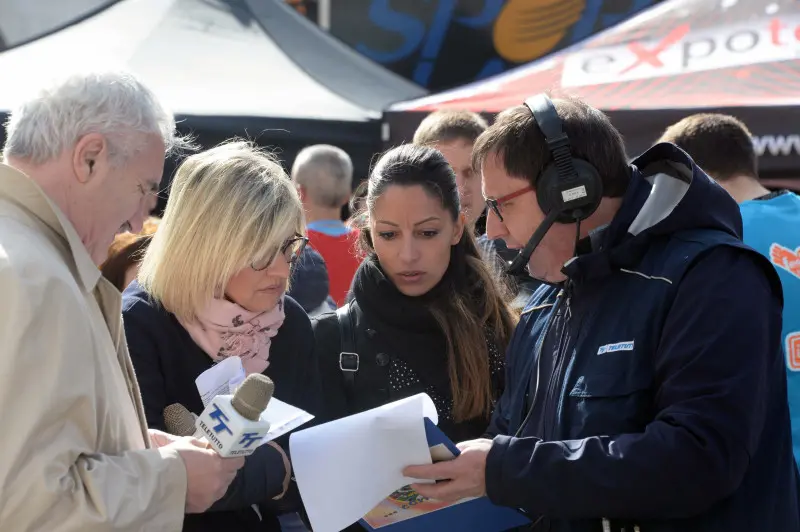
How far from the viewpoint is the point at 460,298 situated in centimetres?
291

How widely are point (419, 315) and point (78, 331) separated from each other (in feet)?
4.53

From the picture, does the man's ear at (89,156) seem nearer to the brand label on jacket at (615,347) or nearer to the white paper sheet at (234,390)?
the white paper sheet at (234,390)

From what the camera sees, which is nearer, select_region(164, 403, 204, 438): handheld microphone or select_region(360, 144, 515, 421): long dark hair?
select_region(164, 403, 204, 438): handheld microphone

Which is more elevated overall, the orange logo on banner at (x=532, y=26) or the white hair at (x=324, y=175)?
the orange logo on banner at (x=532, y=26)

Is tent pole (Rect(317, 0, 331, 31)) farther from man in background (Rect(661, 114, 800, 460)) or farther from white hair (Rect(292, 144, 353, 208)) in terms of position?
man in background (Rect(661, 114, 800, 460))

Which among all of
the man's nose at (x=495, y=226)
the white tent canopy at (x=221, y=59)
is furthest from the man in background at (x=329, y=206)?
the man's nose at (x=495, y=226)

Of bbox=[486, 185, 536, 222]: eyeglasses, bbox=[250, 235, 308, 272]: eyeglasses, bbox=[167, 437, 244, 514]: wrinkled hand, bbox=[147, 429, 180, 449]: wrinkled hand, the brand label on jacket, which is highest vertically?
bbox=[486, 185, 536, 222]: eyeglasses

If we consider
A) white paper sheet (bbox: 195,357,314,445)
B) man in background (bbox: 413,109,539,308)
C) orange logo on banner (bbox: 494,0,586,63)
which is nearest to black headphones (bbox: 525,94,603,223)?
white paper sheet (bbox: 195,357,314,445)

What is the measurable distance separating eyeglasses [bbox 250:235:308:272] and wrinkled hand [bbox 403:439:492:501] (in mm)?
755

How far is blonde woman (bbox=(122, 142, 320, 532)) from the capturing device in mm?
2391

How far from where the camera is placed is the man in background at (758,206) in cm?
304

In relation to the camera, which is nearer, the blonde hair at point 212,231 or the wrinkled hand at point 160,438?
the wrinkled hand at point 160,438

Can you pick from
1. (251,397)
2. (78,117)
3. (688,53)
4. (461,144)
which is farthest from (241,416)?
(688,53)

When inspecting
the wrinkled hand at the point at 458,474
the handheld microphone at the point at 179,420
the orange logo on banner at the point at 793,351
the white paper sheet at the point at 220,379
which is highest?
the white paper sheet at the point at 220,379
